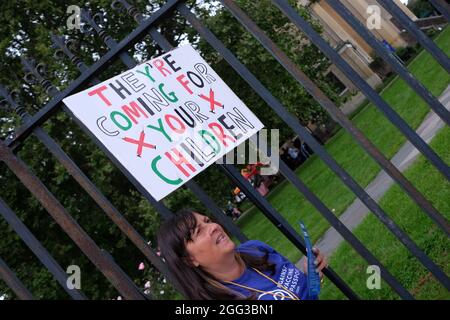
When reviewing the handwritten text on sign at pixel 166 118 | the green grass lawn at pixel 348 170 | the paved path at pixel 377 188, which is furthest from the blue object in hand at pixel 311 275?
the paved path at pixel 377 188

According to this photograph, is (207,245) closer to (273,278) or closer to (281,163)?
(273,278)

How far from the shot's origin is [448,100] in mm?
11609

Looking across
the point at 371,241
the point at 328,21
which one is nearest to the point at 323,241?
the point at 371,241

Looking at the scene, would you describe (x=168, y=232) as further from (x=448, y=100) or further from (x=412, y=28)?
(x=448, y=100)

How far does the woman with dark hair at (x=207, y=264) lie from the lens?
2756mm

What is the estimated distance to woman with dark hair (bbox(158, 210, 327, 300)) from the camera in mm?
2756

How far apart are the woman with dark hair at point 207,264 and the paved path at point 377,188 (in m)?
5.90

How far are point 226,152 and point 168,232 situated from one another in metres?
0.59

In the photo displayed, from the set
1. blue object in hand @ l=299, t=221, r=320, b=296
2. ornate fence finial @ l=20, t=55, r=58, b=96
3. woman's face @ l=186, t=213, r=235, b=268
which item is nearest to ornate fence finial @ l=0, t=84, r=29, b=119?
ornate fence finial @ l=20, t=55, r=58, b=96

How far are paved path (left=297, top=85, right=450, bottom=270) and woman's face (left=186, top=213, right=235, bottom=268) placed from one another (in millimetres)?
6045

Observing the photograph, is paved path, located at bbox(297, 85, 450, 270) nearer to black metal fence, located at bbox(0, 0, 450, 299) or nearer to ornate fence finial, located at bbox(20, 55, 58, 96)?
black metal fence, located at bbox(0, 0, 450, 299)

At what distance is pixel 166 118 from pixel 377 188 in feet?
25.4

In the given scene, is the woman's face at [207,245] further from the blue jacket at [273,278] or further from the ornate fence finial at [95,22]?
the ornate fence finial at [95,22]

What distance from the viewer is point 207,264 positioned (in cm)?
278
